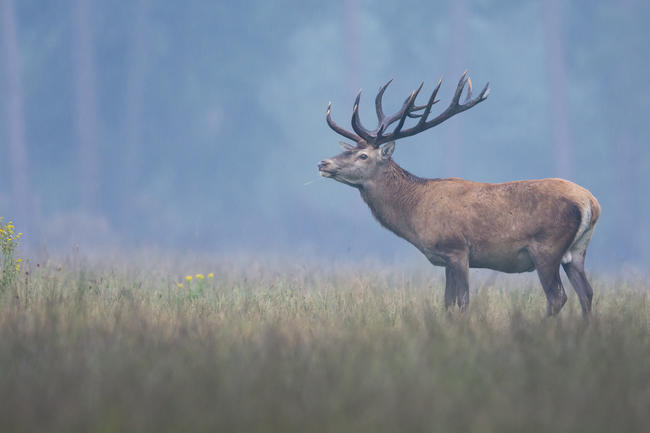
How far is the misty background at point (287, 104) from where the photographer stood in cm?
2752

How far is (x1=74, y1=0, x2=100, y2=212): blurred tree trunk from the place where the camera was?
25.3 m

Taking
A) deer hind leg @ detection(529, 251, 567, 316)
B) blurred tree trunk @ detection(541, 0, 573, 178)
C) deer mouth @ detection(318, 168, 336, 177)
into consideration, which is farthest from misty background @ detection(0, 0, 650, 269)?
deer hind leg @ detection(529, 251, 567, 316)

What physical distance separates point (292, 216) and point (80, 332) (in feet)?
84.5

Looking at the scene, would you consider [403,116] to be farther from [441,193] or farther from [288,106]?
[288,106]

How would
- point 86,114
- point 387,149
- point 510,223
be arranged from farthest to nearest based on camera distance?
1. point 86,114
2. point 387,149
3. point 510,223

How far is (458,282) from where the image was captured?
6816 mm

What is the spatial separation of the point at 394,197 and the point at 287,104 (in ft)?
88.5

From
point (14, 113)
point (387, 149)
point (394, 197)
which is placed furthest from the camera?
point (14, 113)

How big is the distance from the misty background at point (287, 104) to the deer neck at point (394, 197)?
18.1 m

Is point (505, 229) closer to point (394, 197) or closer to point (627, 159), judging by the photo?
point (394, 197)

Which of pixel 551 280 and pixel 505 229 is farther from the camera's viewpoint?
pixel 505 229


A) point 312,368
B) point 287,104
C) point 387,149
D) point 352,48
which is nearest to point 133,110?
point 287,104

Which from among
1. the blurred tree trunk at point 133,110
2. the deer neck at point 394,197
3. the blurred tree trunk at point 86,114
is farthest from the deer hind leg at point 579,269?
the blurred tree trunk at point 133,110

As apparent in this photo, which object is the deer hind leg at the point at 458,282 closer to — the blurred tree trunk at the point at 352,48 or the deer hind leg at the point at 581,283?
the deer hind leg at the point at 581,283
